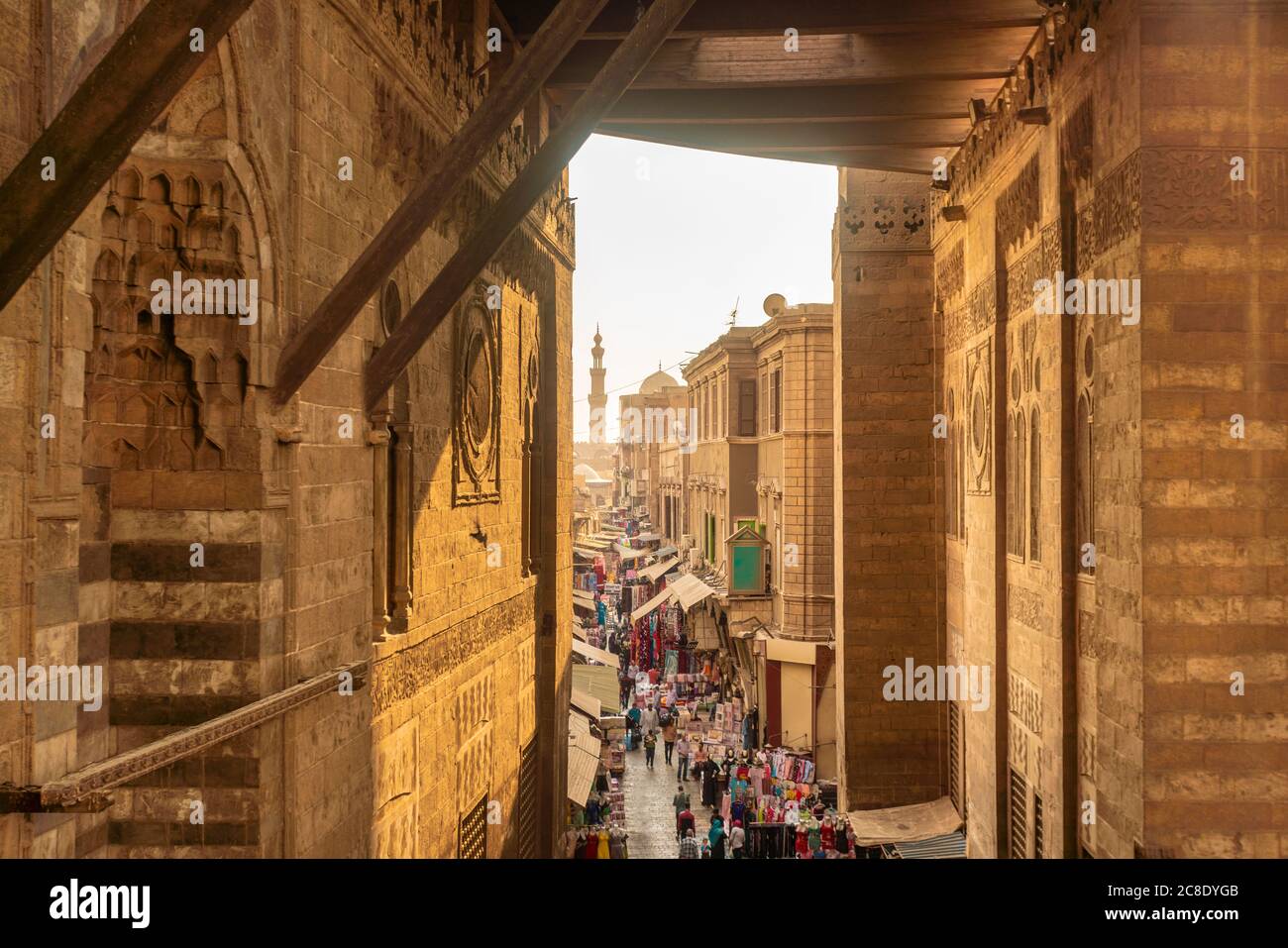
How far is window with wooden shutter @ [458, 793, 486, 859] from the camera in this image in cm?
940

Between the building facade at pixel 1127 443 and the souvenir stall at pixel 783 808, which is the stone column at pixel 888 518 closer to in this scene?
the souvenir stall at pixel 783 808

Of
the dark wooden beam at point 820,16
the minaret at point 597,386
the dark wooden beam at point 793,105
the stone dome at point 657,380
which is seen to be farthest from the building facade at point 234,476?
the minaret at point 597,386

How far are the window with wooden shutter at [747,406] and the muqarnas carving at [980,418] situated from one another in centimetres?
1634

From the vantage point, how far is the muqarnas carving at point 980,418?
11.9 m

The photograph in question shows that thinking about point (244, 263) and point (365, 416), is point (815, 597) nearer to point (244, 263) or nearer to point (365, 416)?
point (365, 416)

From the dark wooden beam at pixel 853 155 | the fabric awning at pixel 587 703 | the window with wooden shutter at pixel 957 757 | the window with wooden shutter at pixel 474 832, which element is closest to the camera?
the window with wooden shutter at pixel 474 832

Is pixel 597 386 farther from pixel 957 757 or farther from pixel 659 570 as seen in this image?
pixel 957 757

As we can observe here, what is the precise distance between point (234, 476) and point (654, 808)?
1498cm

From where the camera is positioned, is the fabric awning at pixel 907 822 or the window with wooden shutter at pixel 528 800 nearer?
the window with wooden shutter at pixel 528 800

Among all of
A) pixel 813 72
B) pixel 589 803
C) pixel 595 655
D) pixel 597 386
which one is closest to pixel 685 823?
pixel 589 803

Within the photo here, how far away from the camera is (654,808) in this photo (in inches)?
743

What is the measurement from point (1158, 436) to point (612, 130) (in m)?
9.01

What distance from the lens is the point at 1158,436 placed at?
6828mm

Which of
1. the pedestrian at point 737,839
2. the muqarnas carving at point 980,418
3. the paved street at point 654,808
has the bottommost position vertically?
the paved street at point 654,808
